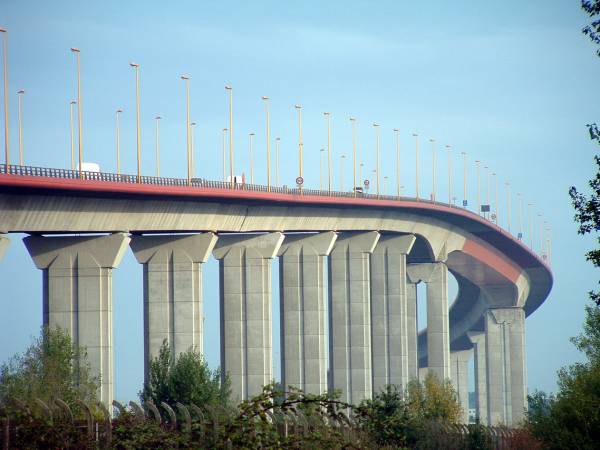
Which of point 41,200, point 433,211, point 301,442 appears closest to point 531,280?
point 433,211

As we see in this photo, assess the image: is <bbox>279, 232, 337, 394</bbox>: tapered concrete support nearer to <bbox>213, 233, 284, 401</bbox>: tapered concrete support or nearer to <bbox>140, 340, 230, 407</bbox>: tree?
<bbox>213, 233, 284, 401</bbox>: tapered concrete support

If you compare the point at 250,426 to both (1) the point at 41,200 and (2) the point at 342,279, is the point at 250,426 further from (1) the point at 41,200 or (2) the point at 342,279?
(2) the point at 342,279

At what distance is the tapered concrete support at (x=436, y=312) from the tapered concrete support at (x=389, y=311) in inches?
426

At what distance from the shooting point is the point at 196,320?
86.3m

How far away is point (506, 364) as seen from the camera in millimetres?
172875

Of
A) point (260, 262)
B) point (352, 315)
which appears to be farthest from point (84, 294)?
point (352, 315)

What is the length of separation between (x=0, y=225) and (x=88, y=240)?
9.33m

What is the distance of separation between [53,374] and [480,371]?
124507 millimetres

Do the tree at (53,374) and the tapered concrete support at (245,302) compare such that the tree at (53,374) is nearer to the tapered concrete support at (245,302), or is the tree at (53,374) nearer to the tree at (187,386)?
the tree at (187,386)

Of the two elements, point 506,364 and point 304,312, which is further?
point 506,364

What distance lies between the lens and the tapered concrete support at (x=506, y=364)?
555 feet

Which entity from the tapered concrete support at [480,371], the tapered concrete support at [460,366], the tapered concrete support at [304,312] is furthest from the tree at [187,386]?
the tapered concrete support at [460,366]

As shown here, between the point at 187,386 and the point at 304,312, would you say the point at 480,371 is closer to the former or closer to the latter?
the point at 304,312

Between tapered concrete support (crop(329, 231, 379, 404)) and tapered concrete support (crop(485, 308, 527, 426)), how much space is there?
192ft
